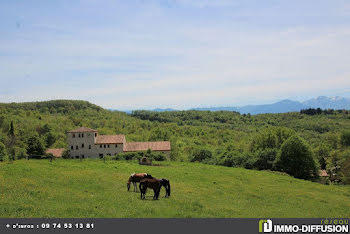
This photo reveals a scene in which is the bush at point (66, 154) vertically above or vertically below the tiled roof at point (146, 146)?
below

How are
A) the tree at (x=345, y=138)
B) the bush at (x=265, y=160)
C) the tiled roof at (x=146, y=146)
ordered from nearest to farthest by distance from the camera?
the bush at (x=265, y=160), the tiled roof at (x=146, y=146), the tree at (x=345, y=138)

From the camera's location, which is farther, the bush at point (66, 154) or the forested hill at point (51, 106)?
the forested hill at point (51, 106)

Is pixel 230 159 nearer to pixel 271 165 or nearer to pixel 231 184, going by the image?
pixel 271 165

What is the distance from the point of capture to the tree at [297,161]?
180 feet

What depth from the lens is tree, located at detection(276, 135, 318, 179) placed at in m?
54.8

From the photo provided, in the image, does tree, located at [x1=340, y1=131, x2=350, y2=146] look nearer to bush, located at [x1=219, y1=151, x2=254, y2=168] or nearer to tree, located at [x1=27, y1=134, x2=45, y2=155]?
A: bush, located at [x1=219, y1=151, x2=254, y2=168]

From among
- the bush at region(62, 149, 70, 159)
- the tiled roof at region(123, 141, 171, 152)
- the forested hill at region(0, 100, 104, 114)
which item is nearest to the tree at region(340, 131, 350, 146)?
the tiled roof at region(123, 141, 171, 152)

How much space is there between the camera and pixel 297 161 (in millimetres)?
55156

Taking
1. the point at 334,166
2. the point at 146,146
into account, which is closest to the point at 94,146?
the point at 146,146
